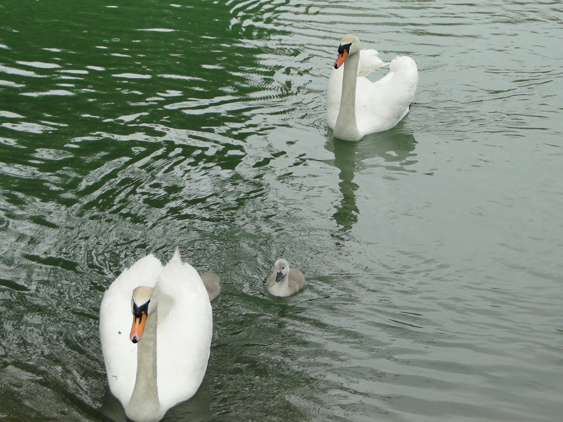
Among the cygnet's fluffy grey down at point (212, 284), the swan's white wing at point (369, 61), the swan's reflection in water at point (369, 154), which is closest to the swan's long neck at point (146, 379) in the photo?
the cygnet's fluffy grey down at point (212, 284)

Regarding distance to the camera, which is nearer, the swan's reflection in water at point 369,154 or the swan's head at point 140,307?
the swan's head at point 140,307

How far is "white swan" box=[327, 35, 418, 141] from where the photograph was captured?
35.1 feet

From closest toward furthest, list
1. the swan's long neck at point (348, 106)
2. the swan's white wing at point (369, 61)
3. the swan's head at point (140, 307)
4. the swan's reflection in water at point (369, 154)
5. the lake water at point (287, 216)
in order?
1. the swan's head at point (140, 307)
2. the lake water at point (287, 216)
3. the swan's reflection in water at point (369, 154)
4. the swan's long neck at point (348, 106)
5. the swan's white wing at point (369, 61)

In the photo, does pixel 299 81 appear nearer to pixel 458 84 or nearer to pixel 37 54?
pixel 458 84

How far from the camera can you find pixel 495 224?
8.47m

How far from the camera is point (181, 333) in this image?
5797mm

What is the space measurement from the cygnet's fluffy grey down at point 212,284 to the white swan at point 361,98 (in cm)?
438

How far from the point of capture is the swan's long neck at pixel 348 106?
10688mm

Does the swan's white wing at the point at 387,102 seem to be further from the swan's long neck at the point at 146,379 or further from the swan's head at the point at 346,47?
the swan's long neck at the point at 146,379

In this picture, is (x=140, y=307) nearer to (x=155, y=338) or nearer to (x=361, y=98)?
(x=155, y=338)

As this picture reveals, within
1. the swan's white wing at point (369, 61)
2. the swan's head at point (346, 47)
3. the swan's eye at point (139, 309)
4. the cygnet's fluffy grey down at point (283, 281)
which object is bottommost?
the cygnet's fluffy grey down at point (283, 281)

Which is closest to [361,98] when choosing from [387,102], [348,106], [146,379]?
[387,102]

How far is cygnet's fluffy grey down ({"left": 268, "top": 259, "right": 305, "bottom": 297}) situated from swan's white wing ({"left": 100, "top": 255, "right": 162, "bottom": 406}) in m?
1.28

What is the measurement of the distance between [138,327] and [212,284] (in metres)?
2.11
